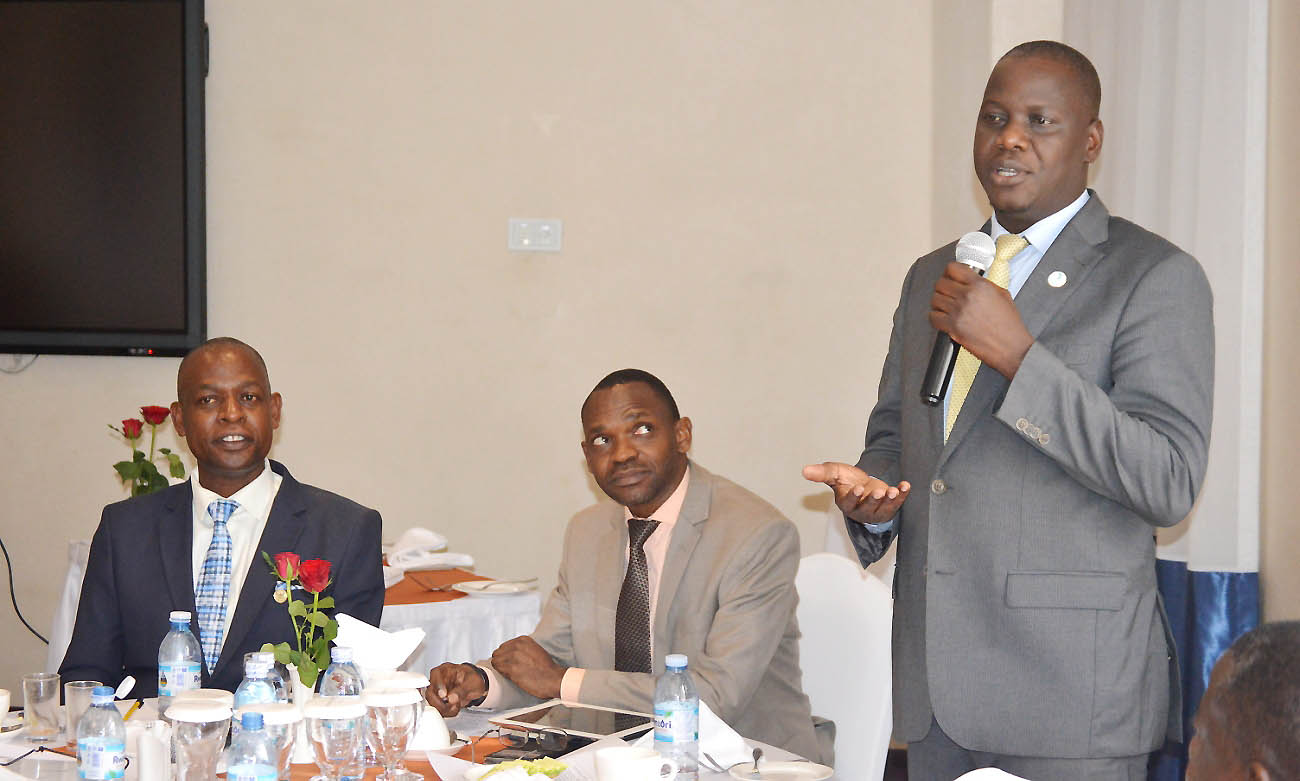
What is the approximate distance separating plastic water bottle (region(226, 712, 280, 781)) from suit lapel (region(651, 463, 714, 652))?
1.17 m

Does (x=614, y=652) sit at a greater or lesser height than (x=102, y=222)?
lesser

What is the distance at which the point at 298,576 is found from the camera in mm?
2363

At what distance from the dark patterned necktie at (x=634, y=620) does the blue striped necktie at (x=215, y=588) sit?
2.93ft

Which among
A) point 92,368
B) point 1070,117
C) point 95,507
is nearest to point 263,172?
point 92,368

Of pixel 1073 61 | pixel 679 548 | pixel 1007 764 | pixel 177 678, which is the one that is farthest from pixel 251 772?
pixel 1073 61

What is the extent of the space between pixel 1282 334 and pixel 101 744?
9.35ft

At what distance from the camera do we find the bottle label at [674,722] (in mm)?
2098

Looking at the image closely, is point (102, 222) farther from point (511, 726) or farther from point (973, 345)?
point (973, 345)

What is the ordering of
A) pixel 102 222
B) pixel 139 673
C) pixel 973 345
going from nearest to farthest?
pixel 973 345, pixel 139 673, pixel 102 222

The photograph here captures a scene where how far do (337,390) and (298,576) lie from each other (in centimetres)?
320

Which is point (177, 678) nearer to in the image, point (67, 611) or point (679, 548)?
point (679, 548)

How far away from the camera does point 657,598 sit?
10.0 ft

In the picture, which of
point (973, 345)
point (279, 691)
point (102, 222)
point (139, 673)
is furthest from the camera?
point (102, 222)

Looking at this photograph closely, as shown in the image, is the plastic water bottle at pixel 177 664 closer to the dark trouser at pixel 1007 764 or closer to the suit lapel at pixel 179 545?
the suit lapel at pixel 179 545
